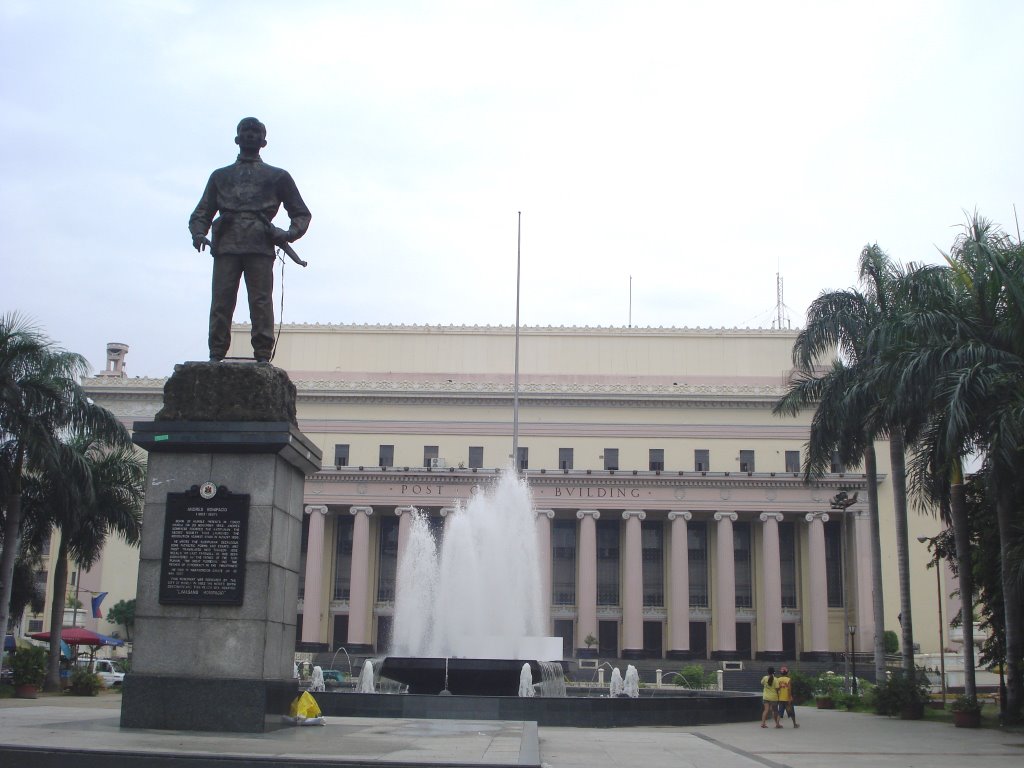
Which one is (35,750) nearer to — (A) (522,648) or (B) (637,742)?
(B) (637,742)

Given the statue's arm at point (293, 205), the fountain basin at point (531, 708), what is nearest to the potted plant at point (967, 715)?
the fountain basin at point (531, 708)

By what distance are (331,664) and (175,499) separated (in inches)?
2249

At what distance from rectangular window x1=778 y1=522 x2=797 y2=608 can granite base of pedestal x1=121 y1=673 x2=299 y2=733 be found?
68567mm

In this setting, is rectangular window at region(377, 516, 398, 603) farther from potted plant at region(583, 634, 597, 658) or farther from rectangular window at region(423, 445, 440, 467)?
potted plant at region(583, 634, 597, 658)

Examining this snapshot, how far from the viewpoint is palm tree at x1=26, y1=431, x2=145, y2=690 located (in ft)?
125

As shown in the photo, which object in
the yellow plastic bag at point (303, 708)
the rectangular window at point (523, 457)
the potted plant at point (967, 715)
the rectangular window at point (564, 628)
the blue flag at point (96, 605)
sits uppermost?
A: the rectangular window at point (523, 457)

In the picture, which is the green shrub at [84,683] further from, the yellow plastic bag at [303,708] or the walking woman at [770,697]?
the yellow plastic bag at [303,708]

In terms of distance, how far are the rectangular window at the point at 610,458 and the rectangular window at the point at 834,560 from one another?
15.5m

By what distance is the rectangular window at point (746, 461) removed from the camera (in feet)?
262

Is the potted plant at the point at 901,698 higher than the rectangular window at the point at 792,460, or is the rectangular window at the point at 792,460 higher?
the rectangular window at the point at 792,460

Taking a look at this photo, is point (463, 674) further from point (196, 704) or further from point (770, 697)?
point (196, 704)

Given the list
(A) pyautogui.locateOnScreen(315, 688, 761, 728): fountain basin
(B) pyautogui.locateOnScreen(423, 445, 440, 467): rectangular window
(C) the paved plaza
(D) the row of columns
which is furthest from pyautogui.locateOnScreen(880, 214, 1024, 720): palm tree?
(B) pyautogui.locateOnScreen(423, 445, 440, 467): rectangular window

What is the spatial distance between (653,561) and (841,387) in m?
42.9

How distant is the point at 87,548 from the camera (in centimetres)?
4284
